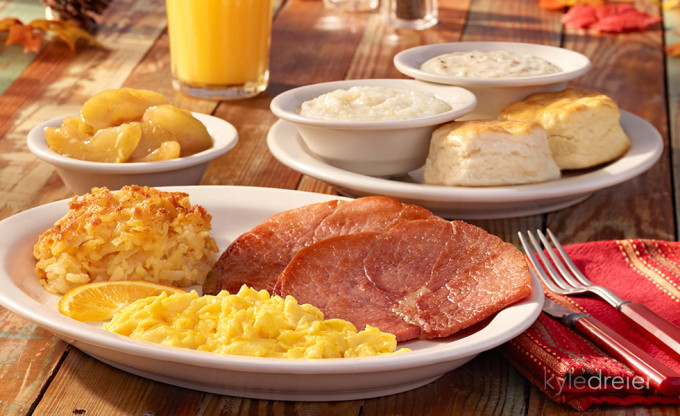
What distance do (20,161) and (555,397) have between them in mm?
1667

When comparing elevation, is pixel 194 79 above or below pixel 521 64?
below

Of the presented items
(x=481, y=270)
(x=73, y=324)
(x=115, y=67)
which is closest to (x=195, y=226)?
(x=73, y=324)

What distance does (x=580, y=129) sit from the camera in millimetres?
2059

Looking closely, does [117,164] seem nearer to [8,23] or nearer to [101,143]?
[101,143]

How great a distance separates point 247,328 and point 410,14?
8.98 ft

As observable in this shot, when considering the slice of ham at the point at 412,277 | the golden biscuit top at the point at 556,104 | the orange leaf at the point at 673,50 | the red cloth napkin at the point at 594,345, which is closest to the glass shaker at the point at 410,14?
the orange leaf at the point at 673,50

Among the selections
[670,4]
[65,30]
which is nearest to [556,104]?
[65,30]

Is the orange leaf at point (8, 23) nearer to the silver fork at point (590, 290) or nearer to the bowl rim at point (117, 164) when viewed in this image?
A: the bowl rim at point (117, 164)

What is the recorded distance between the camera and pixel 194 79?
2.86 meters

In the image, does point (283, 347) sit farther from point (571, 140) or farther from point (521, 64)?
point (521, 64)

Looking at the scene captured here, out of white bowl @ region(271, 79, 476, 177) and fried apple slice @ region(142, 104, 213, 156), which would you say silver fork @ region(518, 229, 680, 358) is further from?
fried apple slice @ region(142, 104, 213, 156)

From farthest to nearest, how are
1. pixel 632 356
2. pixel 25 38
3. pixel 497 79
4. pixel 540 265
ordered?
pixel 25 38 → pixel 497 79 → pixel 540 265 → pixel 632 356

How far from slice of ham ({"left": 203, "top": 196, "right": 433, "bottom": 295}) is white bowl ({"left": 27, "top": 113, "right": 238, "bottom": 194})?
42 cm

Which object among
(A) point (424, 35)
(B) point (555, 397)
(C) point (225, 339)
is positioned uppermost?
(C) point (225, 339)
